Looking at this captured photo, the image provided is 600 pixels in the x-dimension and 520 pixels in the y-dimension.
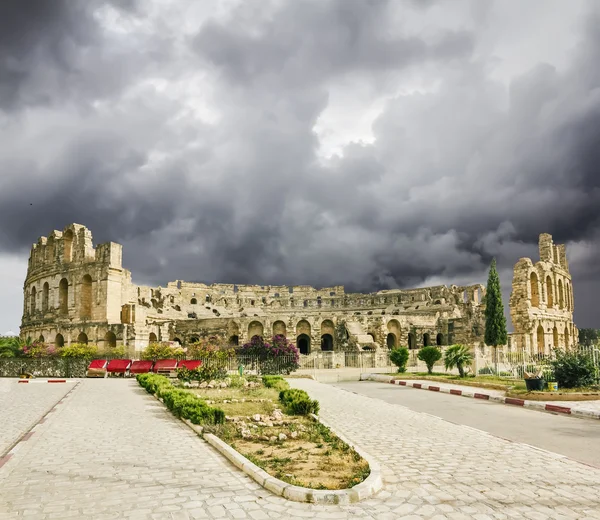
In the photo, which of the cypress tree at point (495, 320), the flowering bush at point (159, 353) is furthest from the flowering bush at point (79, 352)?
the cypress tree at point (495, 320)

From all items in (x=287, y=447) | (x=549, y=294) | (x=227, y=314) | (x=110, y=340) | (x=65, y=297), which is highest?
(x=65, y=297)

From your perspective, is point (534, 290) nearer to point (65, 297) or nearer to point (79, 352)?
point (79, 352)

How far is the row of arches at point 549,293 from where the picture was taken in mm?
35656

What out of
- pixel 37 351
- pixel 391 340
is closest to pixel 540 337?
pixel 391 340

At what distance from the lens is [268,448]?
7352 millimetres

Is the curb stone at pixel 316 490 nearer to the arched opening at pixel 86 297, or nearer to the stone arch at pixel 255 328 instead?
the arched opening at pixel 86 297

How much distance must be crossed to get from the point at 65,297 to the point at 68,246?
3.94m

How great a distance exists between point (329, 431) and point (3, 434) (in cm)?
588

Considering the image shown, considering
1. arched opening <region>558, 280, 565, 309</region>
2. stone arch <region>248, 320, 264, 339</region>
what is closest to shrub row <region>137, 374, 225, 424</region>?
stone arch <region>248, 320, 264, 339</region>

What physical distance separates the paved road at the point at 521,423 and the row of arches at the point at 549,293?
23.5m

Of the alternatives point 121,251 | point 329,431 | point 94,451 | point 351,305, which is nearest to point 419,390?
point 329,431

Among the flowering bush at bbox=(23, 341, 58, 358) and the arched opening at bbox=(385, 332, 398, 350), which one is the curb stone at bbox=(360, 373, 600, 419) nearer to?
the flowering bush at bbox=(23, 341, 58, 358)

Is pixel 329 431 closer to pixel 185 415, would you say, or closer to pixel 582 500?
pixel 185 415

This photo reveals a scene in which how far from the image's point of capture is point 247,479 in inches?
225
